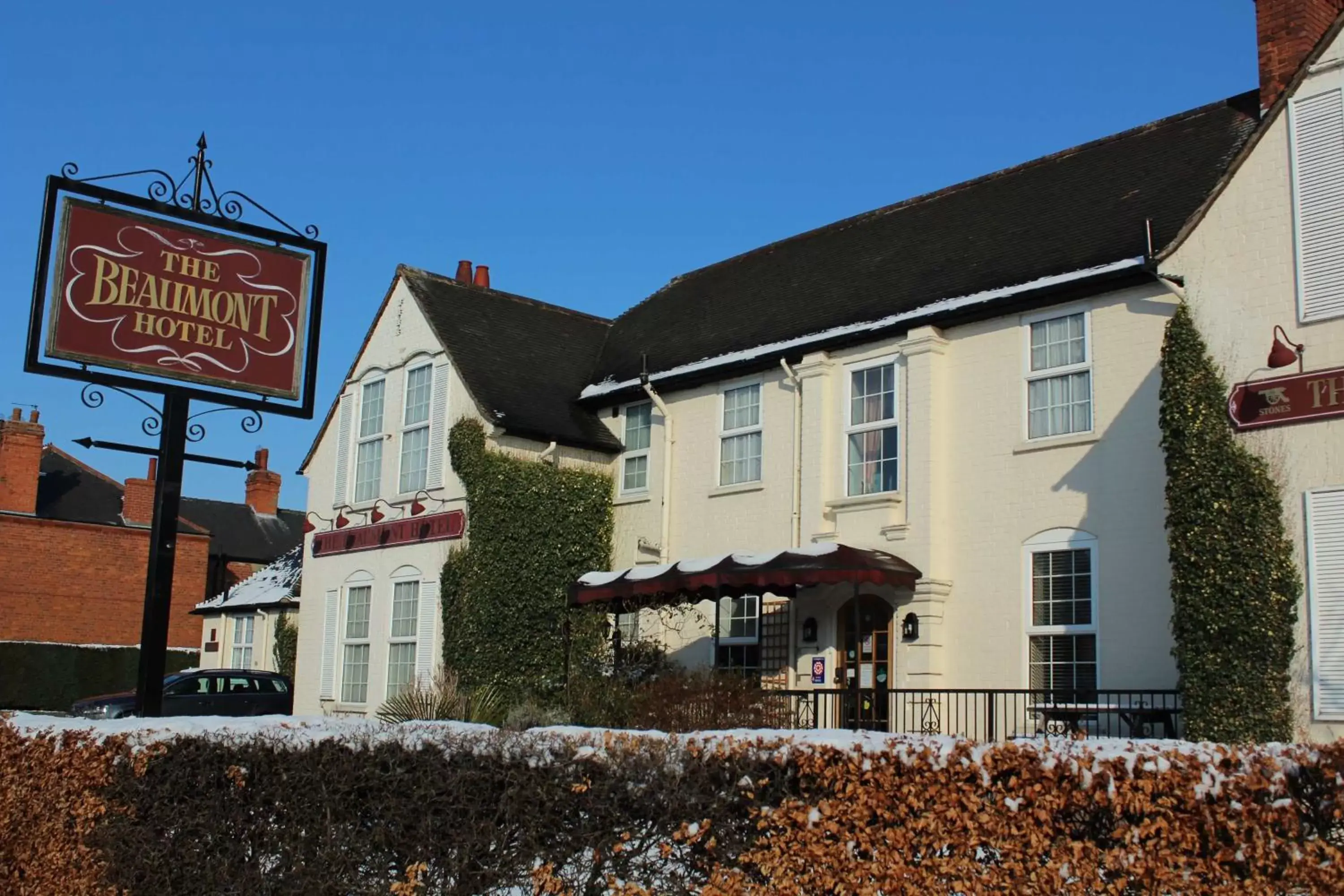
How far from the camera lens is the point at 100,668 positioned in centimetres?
4016

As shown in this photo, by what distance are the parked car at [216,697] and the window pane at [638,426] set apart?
25.2 feet

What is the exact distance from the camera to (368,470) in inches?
1032

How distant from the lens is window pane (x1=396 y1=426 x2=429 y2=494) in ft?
80.6

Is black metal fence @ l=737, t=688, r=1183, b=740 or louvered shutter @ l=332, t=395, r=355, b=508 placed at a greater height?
louvered shutter @ l=332, t=395, r=355, b=508

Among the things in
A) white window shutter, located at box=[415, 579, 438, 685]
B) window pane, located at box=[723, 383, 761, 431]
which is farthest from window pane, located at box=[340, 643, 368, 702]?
window pane, located at box=[723, 383, 761, 431]

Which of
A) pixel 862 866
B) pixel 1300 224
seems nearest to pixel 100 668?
pixel 1300 224

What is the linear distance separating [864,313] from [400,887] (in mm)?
13744

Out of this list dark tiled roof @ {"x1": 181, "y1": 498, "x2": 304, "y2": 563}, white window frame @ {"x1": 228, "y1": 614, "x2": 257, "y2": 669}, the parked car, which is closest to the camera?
the parked car

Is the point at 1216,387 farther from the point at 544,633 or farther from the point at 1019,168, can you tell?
the point at 544,633

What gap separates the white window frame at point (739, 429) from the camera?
Answer: 21.0 meters

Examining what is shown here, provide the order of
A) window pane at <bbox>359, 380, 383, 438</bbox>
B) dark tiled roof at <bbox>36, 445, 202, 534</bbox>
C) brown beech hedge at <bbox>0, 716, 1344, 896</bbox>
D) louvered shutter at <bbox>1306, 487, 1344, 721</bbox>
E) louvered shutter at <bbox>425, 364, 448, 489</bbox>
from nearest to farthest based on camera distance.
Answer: brown beech hedge at <bbox>0, 716, 1344, 896</bbox>
louvered shutter at <bbox>1306, 487, 1344, 721</bbox>
louvered shutter at <bbox>425, 364, 448, 489</bbox>
window pane at <bbox>359, 380, 383, 438</bbox>
dark tiled roof at <bbox>36, 445, 202, 534</bbox>

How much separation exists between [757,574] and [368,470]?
37.3 ft

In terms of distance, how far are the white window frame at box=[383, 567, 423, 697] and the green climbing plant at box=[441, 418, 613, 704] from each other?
107 centimetres

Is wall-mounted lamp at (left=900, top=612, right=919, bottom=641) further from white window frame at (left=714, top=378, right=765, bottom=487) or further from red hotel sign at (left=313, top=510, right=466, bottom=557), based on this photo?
red hotel sign at (left=313, top=510, right=466, bottom=557)
